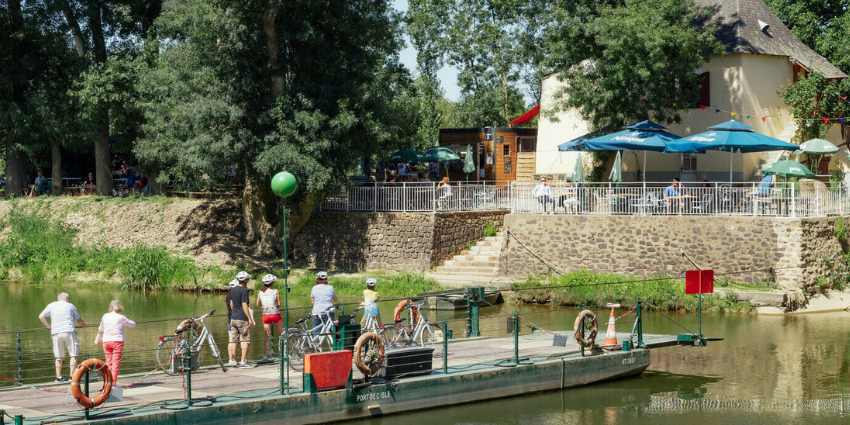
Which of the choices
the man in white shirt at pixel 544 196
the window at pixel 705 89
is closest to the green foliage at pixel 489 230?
the man in white shirt at pixel 544 196

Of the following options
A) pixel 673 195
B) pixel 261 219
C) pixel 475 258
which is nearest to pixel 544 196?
pixel 475 258

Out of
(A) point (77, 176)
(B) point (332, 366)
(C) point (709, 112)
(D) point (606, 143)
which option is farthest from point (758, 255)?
(A) point (77, 176)

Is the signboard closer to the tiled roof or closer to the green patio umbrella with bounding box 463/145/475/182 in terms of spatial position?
the tiled roof

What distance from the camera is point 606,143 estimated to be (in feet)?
88.0

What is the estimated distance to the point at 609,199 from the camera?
27250 mm

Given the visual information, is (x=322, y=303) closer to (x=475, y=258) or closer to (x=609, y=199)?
(x=609, y=199)

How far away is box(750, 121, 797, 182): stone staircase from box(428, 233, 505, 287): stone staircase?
29.2 feet

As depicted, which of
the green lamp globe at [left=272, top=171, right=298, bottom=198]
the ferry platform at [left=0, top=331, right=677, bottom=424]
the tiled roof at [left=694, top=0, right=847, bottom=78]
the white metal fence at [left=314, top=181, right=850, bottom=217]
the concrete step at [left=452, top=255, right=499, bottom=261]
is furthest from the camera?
the tiled roof at [left=694, top=0, right=847, bottom=78]

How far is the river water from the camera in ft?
47.0

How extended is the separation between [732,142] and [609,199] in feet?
12.8

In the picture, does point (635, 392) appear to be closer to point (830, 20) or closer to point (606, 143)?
point (606, 143)

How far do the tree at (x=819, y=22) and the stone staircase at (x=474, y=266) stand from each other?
1635 centimetres

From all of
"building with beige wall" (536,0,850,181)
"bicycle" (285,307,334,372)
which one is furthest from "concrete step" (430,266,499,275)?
"bicycle" (285,307,334,372)

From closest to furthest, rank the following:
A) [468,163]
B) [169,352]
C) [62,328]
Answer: [62,328] → [169,352] → [468,163]
